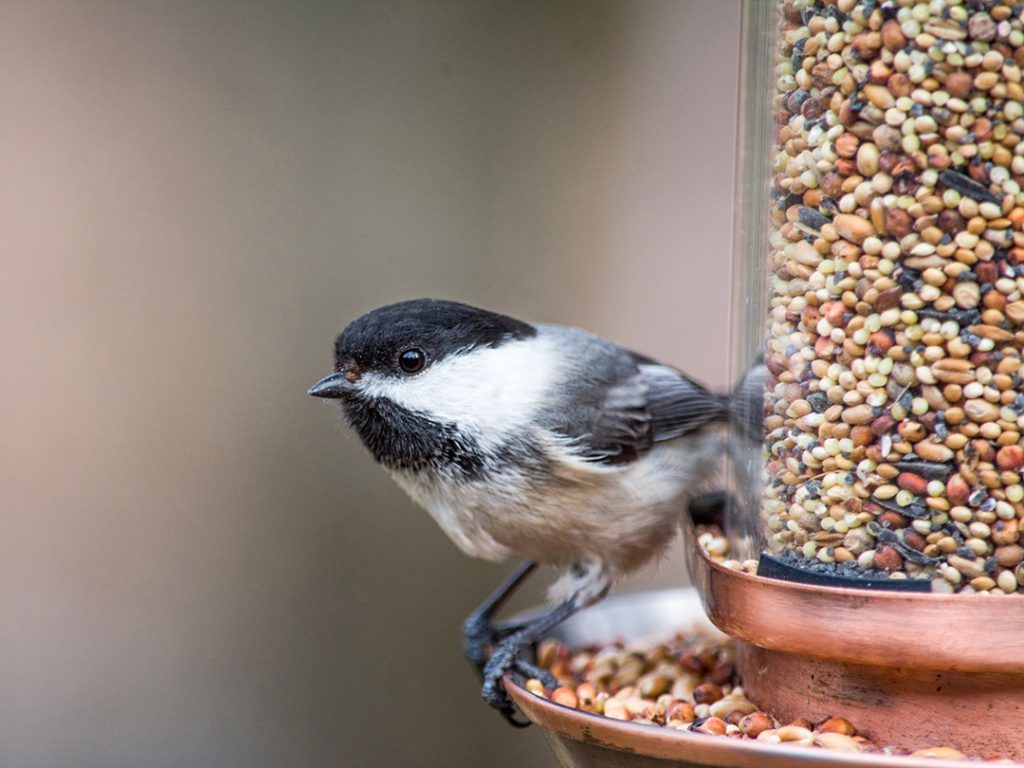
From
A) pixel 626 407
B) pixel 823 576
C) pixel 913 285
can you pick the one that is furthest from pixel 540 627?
pixel 913 285

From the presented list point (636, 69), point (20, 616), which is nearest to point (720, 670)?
point (636, 69)

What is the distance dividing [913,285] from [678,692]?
0.86 metres

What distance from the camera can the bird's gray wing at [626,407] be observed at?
7.24ft

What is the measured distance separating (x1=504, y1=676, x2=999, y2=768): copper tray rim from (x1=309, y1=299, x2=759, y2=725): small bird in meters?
0.55

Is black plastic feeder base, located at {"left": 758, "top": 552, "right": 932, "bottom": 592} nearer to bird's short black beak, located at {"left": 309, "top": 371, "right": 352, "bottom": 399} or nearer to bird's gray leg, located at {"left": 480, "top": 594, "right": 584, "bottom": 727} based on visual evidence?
bird's gray leg, located at {"left": 480, "top": 594, "right": 584, "bottom": 727}

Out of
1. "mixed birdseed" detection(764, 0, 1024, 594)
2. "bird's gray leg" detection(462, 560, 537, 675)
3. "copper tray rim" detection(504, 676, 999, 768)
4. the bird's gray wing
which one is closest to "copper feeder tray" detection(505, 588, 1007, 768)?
"copper tray rim" detection(504, 676, 999, 768)

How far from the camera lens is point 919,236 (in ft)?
4.74

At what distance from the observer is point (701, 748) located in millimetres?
1298

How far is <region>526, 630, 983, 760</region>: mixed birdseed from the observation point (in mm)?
1532

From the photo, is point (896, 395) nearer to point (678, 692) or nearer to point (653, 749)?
point (653, 749)

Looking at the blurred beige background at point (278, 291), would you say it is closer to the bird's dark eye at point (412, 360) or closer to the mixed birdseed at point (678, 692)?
the bird's dark eye at point (412, 360)

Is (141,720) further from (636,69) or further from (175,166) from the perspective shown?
(636,69)

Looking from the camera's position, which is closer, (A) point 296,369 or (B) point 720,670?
(B) point 720,670

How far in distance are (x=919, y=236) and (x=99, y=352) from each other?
3292 millimetres
